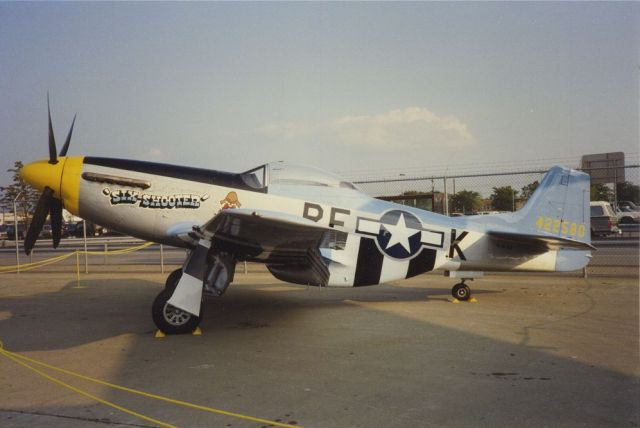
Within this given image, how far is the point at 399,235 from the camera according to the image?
23.4 ft

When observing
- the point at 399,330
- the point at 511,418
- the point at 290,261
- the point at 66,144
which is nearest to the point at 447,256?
the point at 399,330

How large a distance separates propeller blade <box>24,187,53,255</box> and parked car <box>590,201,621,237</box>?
70.3ft

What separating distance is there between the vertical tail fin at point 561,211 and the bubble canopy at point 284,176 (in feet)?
12.1

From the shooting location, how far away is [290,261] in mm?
6848

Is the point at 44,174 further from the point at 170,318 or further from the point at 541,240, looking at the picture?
the point at 541,240

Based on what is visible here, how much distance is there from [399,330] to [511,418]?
9.34 ft

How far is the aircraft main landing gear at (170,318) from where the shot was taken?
18.9 feet

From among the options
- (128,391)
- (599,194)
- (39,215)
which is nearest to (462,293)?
(128,391)

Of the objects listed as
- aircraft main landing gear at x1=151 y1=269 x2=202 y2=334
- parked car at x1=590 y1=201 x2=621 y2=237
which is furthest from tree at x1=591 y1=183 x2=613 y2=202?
aircraft main landing gear at x1=151 y1=269 x2=202 y2=334

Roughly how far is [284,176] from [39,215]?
3817 millimetres

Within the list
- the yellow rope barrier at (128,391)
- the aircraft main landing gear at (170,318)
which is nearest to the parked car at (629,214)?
the aircraft main landing gear at (170,318)

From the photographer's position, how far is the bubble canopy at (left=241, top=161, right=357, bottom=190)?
6.84 meters

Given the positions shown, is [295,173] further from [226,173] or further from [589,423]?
[589,423]

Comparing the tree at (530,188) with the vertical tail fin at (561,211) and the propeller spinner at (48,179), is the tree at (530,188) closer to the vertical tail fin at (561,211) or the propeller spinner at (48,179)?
the vertical tail fin at (561,211)
